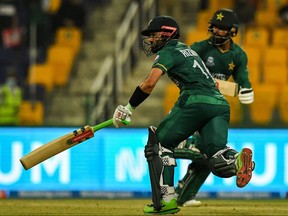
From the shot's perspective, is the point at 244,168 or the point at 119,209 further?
the point at 119,209

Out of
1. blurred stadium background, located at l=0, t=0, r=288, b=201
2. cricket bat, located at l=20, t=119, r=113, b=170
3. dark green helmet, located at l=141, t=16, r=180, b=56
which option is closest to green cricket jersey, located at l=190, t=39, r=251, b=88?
dark green helmet, located at l=141, t=16, r=180, b=56

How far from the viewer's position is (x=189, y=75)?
1087 centimetres

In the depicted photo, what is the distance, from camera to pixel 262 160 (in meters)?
16.3

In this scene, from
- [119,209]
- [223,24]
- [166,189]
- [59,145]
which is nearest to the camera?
[166,189]

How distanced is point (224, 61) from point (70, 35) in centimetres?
983

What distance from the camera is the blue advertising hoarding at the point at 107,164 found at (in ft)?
53.1

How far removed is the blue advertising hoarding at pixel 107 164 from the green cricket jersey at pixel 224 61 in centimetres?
349

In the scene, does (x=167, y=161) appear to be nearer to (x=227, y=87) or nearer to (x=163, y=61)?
(x=163, y=61)

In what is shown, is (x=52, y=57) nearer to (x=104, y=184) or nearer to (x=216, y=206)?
(x=104, y=184)

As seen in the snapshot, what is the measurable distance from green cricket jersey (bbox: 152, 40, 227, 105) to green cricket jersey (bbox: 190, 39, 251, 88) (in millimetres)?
1807

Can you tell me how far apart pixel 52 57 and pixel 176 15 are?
2.91 m

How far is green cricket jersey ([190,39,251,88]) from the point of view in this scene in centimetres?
1282

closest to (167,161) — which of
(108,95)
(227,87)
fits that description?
(227,87)

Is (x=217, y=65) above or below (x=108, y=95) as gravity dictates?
above
